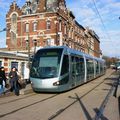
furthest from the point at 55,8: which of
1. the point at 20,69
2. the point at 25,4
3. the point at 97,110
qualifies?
the point at 97,110

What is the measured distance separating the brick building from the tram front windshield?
3523cm

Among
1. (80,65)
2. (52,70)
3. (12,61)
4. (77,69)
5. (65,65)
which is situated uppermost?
(12,61)

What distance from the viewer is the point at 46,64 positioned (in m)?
20.2

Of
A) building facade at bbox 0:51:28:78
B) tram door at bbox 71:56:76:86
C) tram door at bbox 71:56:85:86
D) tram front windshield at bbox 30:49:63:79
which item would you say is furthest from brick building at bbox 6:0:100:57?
tram front windshield at bbox 30:49:63:79

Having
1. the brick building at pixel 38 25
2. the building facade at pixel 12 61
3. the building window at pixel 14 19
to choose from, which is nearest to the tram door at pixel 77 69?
the building facade at pixel 12 61

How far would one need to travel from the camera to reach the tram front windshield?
65.4ft

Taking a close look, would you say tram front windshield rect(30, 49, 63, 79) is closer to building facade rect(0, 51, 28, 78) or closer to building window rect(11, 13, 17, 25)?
building facade rect(0, 51, 28, 78)

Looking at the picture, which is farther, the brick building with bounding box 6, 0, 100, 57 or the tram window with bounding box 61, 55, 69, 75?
the brick building with bounding box 6, 0, 100, 57

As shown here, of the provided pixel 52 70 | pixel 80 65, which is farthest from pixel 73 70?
pixel 80 65

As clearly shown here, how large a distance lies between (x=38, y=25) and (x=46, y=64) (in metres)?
39.5

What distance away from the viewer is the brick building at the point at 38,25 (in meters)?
57.7

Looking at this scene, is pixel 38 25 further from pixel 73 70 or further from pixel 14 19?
pixel 73 70

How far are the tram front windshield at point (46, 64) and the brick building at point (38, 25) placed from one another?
35.2 metres

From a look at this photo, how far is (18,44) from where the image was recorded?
61.5 meters
